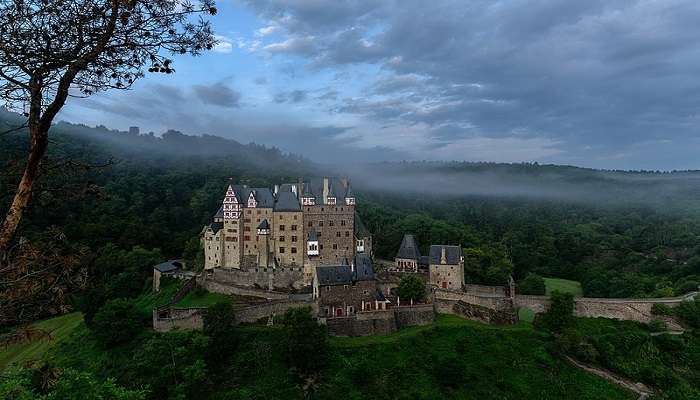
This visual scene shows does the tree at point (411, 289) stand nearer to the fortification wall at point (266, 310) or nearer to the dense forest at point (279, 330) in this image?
the dense forest at point (279, 330)

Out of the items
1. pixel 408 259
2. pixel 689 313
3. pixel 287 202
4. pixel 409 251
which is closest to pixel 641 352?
pixel 689 313

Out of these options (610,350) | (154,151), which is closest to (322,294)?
(610,350)

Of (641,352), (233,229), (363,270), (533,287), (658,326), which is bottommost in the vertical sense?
(641,352)

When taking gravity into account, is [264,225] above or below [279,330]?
above

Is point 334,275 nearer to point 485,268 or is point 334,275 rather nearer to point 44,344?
point 485,268

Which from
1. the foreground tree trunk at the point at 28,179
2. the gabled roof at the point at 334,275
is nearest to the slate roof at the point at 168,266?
the gabled roof at the point at 334,275

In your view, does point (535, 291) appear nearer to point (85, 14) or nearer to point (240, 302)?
point (240, 302)
